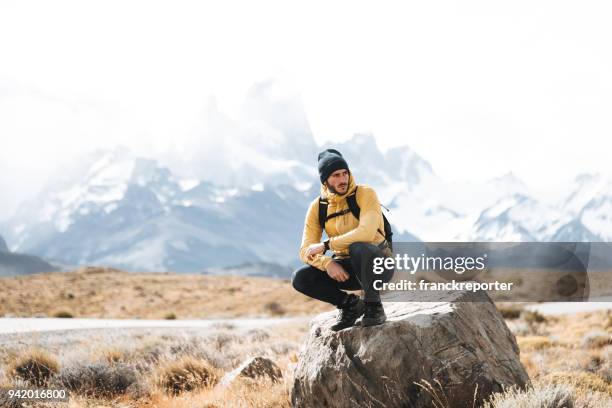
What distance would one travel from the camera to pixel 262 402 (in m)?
7.41

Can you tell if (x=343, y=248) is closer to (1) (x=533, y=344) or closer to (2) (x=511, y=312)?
(1) (x=533, y=344)

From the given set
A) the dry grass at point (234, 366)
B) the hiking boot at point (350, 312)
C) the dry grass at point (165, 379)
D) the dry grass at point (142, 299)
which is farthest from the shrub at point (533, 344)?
the dry grass at point (142, 299)

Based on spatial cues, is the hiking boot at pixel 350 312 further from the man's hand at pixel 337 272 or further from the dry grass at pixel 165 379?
the dry grass at pixel 165 379

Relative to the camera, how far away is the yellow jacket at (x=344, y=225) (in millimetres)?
5961

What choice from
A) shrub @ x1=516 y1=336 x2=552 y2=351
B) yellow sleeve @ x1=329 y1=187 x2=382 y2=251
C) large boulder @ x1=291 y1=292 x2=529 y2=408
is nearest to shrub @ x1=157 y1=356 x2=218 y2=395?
large boulder @ x1=291 y1=292 x2=529 y2=408

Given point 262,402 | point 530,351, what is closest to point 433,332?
point 262,402

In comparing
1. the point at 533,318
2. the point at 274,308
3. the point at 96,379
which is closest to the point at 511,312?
the point at 533,318

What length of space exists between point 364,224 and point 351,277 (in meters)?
0.71

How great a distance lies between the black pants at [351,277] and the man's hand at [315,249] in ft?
0.71

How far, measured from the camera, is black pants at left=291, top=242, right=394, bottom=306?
5.96m

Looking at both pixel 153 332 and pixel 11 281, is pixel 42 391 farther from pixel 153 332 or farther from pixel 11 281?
pixel 11 281

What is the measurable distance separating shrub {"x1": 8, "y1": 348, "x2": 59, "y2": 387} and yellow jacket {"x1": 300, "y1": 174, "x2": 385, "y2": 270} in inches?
208

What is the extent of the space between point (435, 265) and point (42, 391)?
5422 mm

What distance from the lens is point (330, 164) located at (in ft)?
20.1
